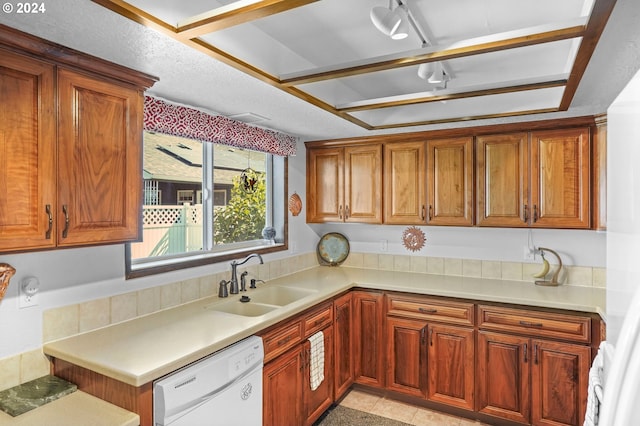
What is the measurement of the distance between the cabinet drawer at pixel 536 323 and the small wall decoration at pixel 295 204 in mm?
1731

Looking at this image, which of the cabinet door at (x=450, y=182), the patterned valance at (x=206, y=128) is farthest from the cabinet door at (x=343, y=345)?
the patterned valance at (x=206, y=128)

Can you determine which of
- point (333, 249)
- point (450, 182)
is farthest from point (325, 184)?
point (450, 182)

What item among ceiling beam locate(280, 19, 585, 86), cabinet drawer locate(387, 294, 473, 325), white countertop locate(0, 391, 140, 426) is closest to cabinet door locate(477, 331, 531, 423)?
cabinet drawer locate(387, 294, 473, 325)

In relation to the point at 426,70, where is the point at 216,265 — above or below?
below

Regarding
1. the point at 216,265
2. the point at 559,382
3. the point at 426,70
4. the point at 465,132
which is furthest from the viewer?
the point at 465,132

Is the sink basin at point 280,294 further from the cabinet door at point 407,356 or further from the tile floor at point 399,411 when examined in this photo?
the tile floor at point 399,411

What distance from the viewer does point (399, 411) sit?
2.86m

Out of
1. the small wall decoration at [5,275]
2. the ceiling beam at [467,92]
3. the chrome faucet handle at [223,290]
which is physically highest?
the ceiling beam at [467,92]

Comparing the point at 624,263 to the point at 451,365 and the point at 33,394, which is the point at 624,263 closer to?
the point at 33,394

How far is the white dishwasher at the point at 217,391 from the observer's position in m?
1.52

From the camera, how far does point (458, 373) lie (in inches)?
108

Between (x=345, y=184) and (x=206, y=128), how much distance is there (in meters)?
1.43

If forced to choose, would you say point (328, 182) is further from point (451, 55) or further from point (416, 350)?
point (451, 55)

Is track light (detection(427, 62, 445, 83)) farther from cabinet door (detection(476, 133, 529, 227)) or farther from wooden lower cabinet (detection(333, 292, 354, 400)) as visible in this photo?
wooden lower cabinet (detection(333, 292, 354, 400))
